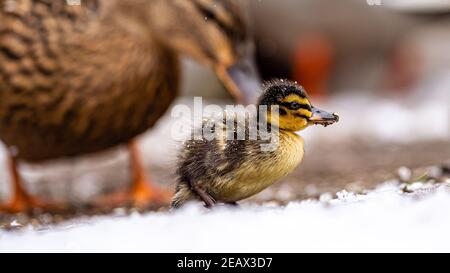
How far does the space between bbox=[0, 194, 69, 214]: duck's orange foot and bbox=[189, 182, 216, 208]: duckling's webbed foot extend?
1.13 metres

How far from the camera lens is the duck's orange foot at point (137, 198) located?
207 centimetres

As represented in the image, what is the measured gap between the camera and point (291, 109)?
116 centimetres

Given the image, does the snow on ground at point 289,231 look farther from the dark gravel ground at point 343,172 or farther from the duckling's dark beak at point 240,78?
the duckling's dark beak at point 240,78

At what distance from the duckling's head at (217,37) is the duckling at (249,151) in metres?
→ 0.41

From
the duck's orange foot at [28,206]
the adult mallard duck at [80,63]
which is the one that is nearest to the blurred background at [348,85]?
the duck's orange foot at [28,206]

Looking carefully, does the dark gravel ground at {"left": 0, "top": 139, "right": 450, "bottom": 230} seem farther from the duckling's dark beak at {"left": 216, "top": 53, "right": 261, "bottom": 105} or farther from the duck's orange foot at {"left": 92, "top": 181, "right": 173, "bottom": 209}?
the duckling's dark beak at {"left": 216, "top": 53, "right": 261, "bottom": 105}

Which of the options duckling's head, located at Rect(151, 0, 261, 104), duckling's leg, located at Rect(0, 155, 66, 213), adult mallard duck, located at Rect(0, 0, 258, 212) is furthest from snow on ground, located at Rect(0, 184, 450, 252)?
duckling's leg, located at Rect(0, 155, 66, 213)

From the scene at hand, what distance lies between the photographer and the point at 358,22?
5164mm

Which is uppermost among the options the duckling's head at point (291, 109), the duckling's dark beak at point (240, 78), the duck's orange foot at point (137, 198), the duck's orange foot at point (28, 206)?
the duckling's dark beak at point (240, 78)

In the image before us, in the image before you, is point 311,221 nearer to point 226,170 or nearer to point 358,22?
point 226,170

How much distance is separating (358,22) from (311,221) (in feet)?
13.3

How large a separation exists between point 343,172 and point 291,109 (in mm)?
1252
